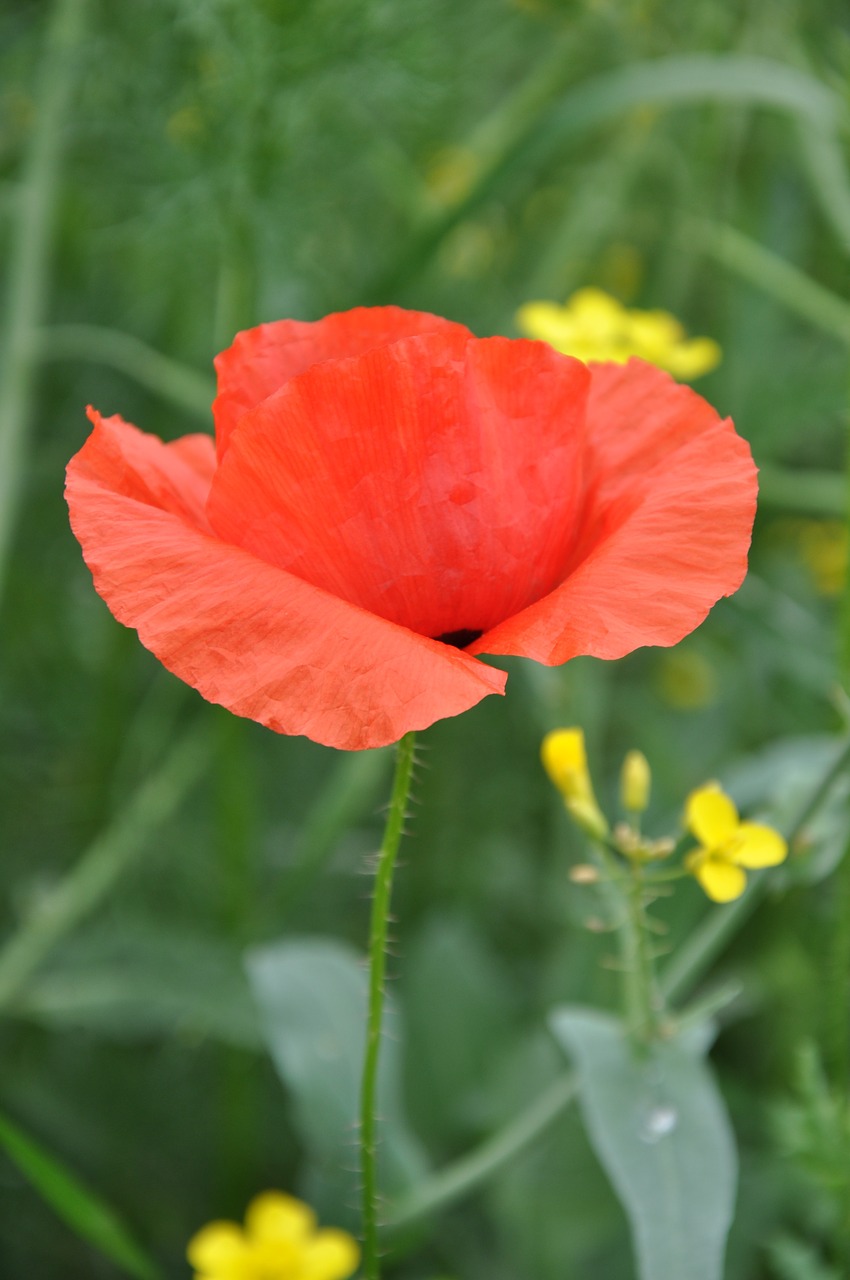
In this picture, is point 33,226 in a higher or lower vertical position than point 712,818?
higher

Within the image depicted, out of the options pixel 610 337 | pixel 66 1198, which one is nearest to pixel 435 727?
pixel 610 337

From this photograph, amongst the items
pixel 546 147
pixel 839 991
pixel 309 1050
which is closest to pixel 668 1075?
pixel 839 991

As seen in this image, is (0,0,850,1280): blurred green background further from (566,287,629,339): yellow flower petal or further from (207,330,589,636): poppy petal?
(207,330,589,636): poppy petal

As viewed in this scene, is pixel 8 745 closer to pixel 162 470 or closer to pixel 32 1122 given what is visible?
pixel 32 1122

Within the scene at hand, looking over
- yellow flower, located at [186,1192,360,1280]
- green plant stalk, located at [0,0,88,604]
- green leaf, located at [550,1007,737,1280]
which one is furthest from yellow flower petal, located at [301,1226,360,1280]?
green plant stalk, located at [0,0,88,604]

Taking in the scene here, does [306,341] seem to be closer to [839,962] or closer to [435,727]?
[839,962]
